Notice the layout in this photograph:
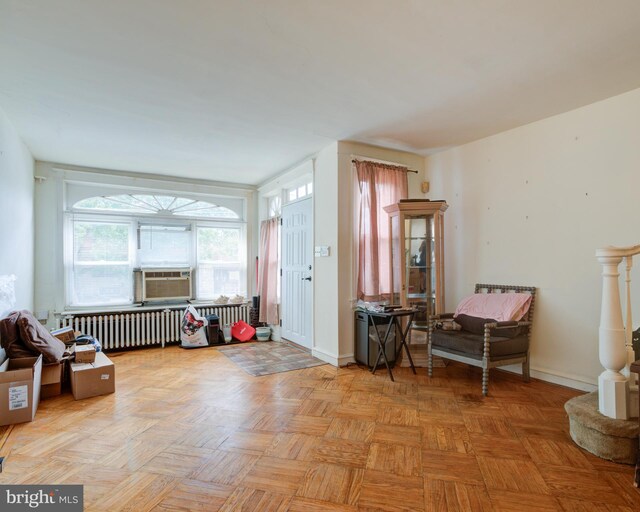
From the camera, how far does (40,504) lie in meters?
1.73

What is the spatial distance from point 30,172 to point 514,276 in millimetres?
5902

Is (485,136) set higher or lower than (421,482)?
higher

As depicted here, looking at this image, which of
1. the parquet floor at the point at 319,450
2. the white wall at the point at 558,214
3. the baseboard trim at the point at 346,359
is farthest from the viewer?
the baseboard trim at the point at 346,359

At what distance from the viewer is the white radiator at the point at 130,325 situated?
469 cm

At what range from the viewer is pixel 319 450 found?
2.21m

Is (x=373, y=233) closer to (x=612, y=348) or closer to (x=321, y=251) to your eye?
(x=321, y=251)

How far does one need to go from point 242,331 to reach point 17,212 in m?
3.13

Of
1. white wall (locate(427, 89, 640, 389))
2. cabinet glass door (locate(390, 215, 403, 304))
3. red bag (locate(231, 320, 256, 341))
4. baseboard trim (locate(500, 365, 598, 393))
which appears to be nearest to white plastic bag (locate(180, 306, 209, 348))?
red bag (locate(231, 320, 256, 341))

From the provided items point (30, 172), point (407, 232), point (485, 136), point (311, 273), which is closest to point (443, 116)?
point (485, 136)

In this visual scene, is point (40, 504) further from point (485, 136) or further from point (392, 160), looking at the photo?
point (485, 136)

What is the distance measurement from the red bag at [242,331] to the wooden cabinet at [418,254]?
8.13 ft

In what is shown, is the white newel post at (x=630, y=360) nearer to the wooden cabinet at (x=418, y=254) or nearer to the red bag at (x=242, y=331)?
the wooden cabinet at (x=418, y=254)

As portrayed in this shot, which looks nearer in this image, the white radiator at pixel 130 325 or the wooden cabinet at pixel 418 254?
the wooden cabinet at pixel 418 254

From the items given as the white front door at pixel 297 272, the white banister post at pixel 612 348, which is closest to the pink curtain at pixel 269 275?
the white front door at pixel 297 272
